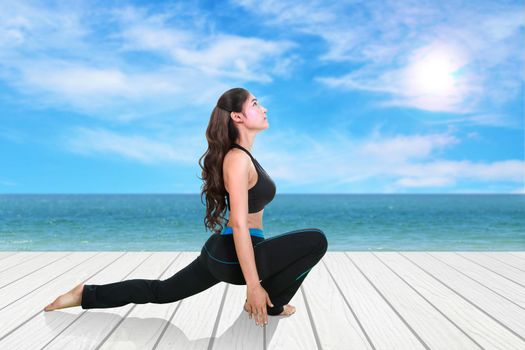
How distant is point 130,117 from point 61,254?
53.8 metres

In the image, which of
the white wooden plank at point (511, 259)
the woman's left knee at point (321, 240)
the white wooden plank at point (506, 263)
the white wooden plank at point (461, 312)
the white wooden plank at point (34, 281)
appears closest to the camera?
the white wooden plank at point (461, 312)

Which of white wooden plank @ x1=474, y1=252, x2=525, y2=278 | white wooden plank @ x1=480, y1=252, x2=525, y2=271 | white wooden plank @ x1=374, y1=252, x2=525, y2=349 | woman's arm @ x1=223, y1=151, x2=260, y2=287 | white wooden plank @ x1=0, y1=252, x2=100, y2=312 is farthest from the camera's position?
white wooden plank @ x1=480, y1=252, x2=525, y2=271

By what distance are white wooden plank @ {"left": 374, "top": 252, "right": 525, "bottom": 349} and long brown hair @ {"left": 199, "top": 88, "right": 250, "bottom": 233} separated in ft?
4.11

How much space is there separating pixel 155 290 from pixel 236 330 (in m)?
0.42

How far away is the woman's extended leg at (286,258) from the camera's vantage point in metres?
2.05

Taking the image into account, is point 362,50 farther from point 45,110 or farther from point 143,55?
point 45,110

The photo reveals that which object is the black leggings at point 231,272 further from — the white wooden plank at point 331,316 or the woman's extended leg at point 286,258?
the white wooden plank at point 331,316

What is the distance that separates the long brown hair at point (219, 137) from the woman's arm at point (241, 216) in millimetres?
140

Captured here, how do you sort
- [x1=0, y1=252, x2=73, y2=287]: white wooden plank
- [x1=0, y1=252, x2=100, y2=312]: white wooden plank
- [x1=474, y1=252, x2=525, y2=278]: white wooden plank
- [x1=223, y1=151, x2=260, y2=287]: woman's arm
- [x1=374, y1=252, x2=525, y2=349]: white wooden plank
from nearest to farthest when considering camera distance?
[x1=223, y1=151, x2=260, y2=287]: woman's arm, [x1=374, y1=252, x2=525, y2=349]: white wooden plank, [x1=0, y1=252, x2=100, y2=312]: white wooden plank, [x1=0, y1=252, x2=73, y2=287]: white wooden plank, [x1=474, y1=252, x2=525, y2=278]: white wooden plank

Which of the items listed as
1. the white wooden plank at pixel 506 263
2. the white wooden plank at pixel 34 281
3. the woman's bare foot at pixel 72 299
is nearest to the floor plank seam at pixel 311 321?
the woman's bare foot at pixel 72 299

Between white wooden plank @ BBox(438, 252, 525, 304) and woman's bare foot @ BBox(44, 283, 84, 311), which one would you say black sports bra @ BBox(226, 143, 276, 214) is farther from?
white wooden plank @ BBox(438, 252, 525, 304)

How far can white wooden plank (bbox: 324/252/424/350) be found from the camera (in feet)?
6.38

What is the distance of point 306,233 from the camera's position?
214cm

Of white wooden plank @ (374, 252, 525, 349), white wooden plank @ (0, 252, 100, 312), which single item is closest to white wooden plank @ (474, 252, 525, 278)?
white wooden plank @ (374, 252, 525, 349)
